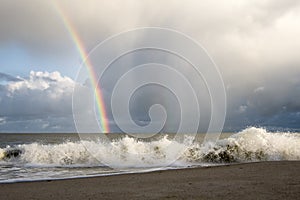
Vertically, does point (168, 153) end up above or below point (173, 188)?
above

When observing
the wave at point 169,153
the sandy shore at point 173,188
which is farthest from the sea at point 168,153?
the sandy shore at point 173,188

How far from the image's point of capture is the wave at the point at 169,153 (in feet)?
82.3

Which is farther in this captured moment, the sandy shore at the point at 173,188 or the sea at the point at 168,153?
the sea at the point at 168,153

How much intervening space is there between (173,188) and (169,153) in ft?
49.9

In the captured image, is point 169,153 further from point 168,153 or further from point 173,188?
point 173,188

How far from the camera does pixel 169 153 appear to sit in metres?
26.7

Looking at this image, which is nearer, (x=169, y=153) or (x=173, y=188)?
(x=173, y=188)

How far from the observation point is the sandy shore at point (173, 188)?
9.95 metres

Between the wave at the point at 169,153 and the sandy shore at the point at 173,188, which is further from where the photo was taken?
the wave at the point at 169,153

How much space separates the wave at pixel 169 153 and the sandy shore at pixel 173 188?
32.5 feet

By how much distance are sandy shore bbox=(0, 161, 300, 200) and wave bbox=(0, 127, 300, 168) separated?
32.5ft

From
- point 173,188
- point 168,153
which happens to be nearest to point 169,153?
point 168,153

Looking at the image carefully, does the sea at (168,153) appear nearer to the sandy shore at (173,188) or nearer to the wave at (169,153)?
the wave at (169,153)

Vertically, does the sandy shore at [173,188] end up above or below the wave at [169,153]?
below
